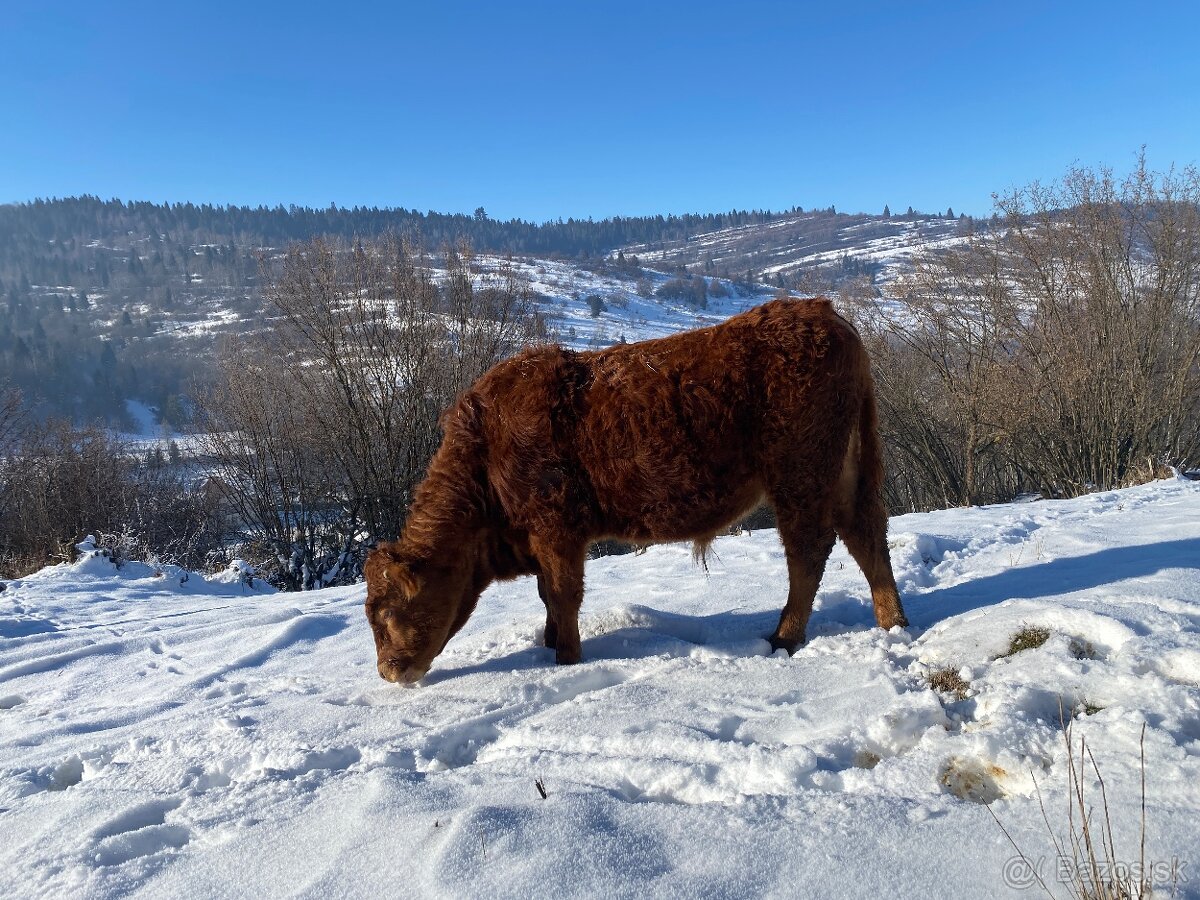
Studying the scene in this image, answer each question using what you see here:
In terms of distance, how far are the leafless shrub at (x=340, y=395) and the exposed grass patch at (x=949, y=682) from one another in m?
16.3

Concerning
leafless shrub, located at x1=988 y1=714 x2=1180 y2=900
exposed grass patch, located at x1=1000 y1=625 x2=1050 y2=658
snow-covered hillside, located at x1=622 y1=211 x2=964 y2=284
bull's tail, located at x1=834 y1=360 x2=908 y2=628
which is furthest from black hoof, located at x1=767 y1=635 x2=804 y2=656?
snow-covered hillside, located at x1=622 y1=211 x2=964 y2=284

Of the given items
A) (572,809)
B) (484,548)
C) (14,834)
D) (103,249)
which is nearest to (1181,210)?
(484,548)

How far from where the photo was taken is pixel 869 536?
13.2 feet

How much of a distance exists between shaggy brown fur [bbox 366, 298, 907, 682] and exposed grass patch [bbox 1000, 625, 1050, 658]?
0.75 metres

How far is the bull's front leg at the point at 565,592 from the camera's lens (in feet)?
12.9

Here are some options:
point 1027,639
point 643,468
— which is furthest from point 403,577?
point 1027,639

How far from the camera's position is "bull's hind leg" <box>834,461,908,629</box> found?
3953mm

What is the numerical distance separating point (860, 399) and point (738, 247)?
612 feet

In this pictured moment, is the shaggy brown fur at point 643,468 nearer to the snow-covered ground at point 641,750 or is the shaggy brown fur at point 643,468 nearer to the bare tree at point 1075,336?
the snow-covered ground at point 641,750

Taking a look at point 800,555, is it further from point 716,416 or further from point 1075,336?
point 1075,336

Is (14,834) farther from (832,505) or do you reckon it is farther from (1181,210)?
(1181,210)

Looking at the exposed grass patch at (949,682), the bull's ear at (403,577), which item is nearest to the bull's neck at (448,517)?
the bull's ear at (403,577)

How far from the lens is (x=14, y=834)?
7.97 feet

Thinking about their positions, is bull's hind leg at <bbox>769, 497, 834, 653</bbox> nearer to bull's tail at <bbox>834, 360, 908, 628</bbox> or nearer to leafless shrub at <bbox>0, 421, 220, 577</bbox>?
bull's tail at <bbox>834, 360, 908, 628</bbox>
